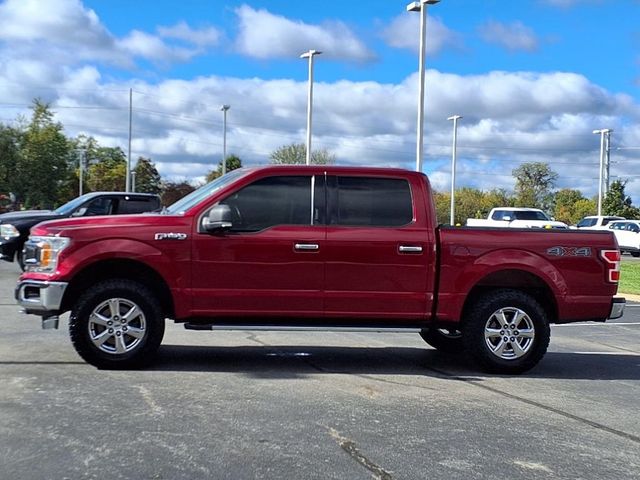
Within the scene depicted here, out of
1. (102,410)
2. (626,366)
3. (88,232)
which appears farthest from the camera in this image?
(626,366)

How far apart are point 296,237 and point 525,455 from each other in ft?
11.0

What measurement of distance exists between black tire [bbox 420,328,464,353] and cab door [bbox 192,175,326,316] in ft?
7.06

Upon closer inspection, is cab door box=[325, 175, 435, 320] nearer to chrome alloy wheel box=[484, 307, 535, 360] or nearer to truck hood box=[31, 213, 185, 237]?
chrome alloy wheel box=[484, 307, 535, 360]

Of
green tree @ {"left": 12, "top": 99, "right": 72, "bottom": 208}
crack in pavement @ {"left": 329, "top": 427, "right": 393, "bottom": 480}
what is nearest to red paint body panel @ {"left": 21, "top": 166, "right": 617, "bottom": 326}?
crack in pavement @ {"left": 329, "top": 427, "right": 393, "bottom": 480}

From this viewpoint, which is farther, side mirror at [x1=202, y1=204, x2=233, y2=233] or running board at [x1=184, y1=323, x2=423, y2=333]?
running board at [x1=184, y1=323, x2=423, y2=333]

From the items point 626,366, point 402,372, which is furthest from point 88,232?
point 626,366

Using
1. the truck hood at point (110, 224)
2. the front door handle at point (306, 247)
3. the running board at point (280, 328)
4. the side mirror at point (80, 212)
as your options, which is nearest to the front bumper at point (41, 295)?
the truck hood at point (110, 224)

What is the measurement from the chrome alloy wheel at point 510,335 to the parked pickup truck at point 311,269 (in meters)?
0.01

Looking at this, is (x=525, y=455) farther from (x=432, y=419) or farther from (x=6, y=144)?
(x=6, y=144)

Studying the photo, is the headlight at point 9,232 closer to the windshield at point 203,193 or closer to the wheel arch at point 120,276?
the windshield at point 203,193

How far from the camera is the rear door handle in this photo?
7.83m

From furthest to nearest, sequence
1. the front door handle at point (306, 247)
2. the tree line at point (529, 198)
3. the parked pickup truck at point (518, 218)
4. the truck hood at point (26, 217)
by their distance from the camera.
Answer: the tree line at point (529, 198) → the parked pickup truck at point (518, 218) → the truck hood at point (26, 217) → the front door handle at point (306, 247)

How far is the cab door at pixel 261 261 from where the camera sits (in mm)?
7641

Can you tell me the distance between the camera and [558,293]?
26.8ft
